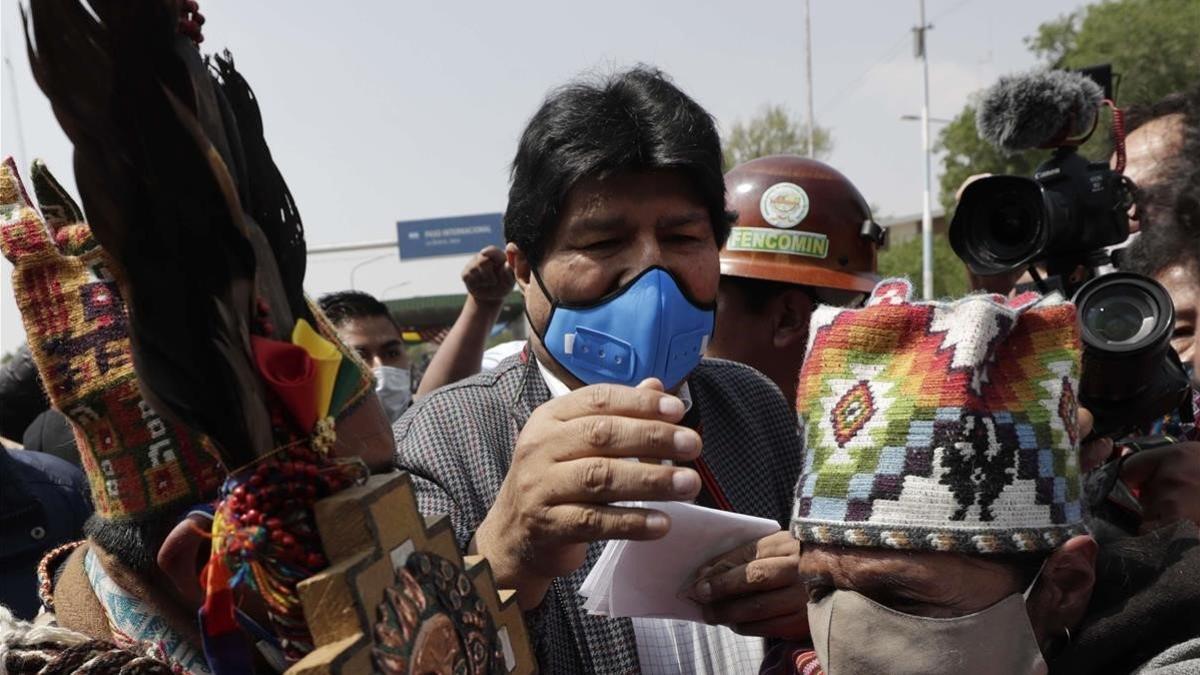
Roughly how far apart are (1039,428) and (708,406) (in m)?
0.85

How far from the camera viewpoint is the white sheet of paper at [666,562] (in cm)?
176

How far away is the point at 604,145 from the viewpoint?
208 cm

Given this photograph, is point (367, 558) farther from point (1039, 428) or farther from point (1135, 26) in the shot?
point (1135, 26)

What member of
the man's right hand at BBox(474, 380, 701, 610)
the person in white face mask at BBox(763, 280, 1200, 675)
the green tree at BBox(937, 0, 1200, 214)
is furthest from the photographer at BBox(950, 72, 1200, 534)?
the green tree at BBox(937, 0, 1200, 214)

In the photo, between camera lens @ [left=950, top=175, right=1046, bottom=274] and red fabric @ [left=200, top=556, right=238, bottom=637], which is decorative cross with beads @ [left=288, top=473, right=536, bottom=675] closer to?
red fabric @ [left=200, top=556, right=238, bottom=637]

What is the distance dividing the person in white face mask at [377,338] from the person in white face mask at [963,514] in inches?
175

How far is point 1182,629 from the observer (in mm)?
1628

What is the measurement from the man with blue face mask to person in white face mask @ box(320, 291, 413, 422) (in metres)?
3.77

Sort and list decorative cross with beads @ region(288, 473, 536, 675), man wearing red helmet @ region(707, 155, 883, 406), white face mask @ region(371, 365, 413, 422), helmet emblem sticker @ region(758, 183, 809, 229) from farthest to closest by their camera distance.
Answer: white face mask @ region(371, 365, 413, 422), helmet emblem sticker @ region(758, 183, 809, 229), man wearing red helmet @ region(707, 155, 883, 406), decorative cross with beads @ region(288, 473, 536, 675)

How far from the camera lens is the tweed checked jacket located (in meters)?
1.91

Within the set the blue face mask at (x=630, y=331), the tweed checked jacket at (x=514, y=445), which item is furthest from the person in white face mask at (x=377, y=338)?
the blue face mask at (x=630, y=331)

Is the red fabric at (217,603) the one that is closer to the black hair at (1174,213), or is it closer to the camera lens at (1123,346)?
the camera lens at (1123,346)

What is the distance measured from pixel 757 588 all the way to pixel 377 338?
4694mm

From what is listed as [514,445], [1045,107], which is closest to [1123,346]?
[1045,107]
